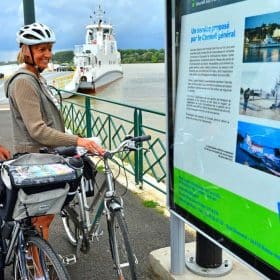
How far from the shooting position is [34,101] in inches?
108

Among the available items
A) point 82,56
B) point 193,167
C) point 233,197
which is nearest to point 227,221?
point 233,197

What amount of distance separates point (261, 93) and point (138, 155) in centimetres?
373

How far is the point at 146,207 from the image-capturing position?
4863 millimetres

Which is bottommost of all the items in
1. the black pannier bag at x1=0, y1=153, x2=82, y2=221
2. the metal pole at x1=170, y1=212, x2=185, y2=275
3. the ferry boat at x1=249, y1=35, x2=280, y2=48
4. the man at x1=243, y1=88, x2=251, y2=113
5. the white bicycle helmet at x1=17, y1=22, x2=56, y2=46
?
the metal pole at x1=170, y1=212, x2=185, y2=275

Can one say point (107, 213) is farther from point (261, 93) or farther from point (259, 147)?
point (261, 93)

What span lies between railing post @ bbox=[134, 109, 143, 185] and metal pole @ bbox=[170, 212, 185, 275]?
2571 mm

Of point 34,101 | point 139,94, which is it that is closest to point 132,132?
point 34,101

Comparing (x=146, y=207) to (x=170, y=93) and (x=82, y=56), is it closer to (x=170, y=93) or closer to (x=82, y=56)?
(x=170, y=93)

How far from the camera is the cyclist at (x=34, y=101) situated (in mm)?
2721

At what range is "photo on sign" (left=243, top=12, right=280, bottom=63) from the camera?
1.72m

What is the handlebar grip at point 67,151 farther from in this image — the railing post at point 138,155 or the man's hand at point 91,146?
the railing post at point 138,155

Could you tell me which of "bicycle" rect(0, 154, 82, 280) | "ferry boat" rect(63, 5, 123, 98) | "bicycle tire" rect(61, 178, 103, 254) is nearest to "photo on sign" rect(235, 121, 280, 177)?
"bicycle" rect(0, 154, 82, 280)

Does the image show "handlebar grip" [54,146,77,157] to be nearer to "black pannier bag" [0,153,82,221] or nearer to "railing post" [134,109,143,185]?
"black pannier bag" [0,153,82,221]

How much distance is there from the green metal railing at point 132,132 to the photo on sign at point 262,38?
2165 millimetres
